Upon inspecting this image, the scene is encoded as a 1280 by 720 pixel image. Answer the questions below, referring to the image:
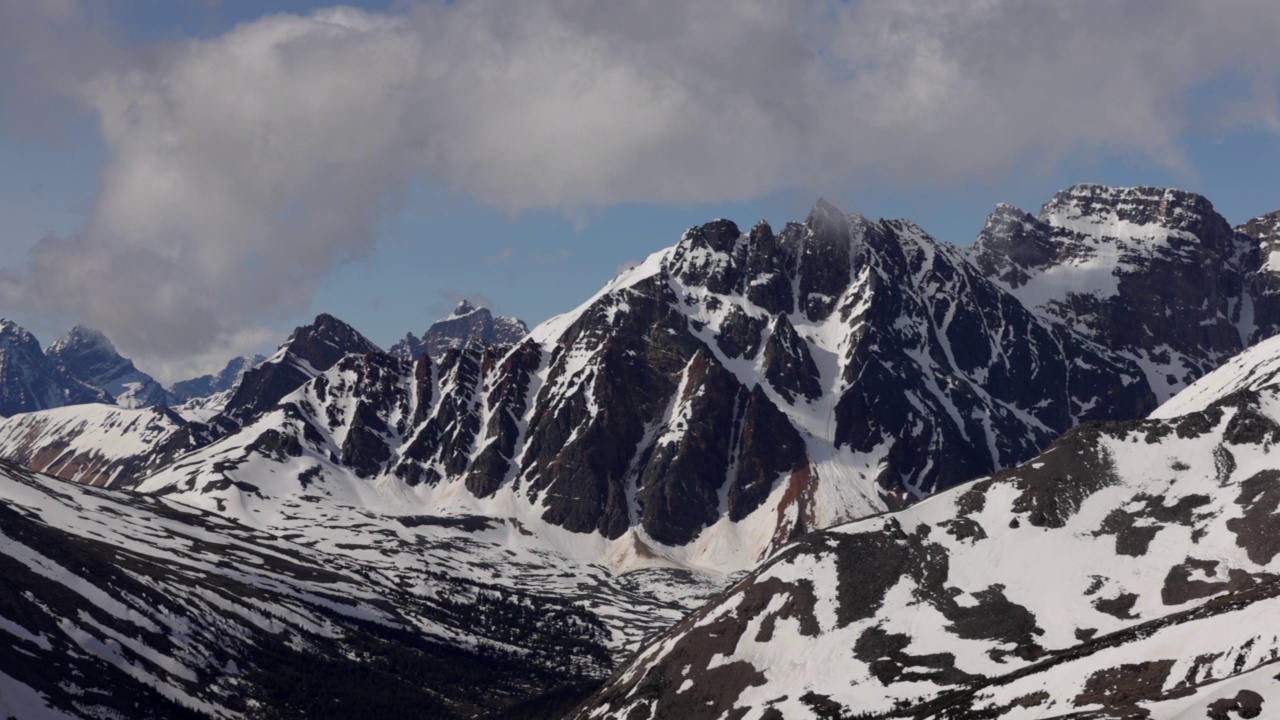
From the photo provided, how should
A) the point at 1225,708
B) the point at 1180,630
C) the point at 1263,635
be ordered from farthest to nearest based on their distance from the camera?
the point at 1180,630 < the point at 1263,635 < the point at 1225,708

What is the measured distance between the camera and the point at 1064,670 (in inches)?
7687

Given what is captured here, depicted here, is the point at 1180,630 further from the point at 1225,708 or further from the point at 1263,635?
the point at 1225,708

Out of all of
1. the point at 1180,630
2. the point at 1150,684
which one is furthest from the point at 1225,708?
the point at 1180,630

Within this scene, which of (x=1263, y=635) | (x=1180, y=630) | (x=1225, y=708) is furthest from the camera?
(x=1180, y=630)

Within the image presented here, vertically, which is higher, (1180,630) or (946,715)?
(1180,630)

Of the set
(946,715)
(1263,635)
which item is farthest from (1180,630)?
(946,715)

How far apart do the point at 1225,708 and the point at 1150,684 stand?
28.0 m

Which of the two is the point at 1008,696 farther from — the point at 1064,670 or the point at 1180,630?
the point at 1180,630

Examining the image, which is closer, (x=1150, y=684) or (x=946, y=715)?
(x=1150, y=684)

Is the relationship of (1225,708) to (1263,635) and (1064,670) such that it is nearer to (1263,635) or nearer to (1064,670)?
(1263,635)

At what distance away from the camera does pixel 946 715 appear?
199 meters

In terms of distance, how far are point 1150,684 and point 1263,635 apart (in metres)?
15.5

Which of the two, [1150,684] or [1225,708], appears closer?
[1225,708]

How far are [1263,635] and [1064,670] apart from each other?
91.7ft
